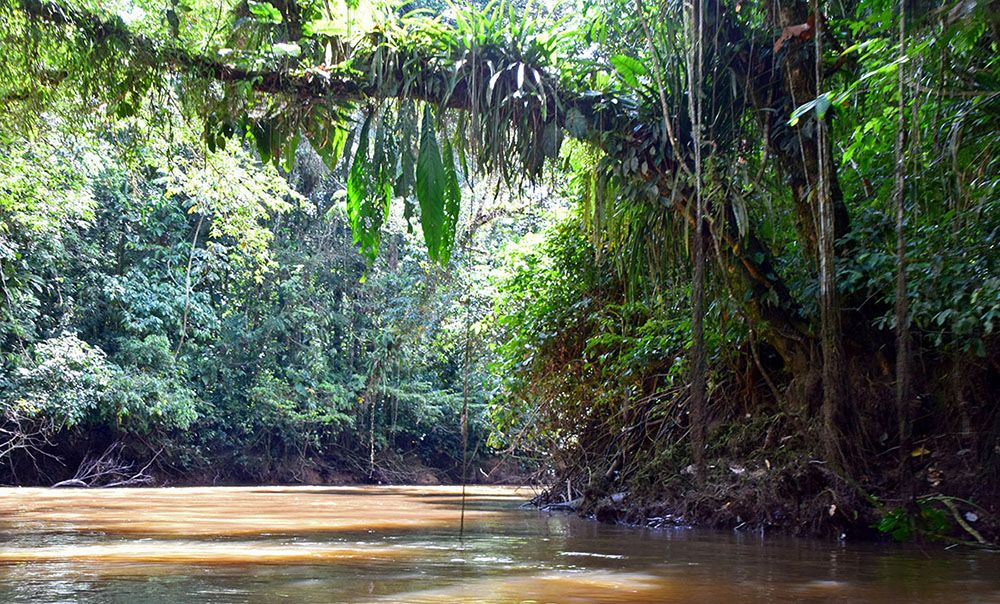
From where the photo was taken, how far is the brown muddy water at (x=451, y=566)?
103 inches

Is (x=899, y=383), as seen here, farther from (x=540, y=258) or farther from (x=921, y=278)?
(x=540, y=258)

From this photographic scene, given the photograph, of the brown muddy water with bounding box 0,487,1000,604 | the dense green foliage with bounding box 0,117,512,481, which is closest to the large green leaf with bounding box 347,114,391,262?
the brown muddy water with bounding box 0,487,1000,604

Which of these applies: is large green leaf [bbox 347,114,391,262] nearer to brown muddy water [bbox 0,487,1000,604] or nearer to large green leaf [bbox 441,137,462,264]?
large green leaf [bbox 441,137,462,264]

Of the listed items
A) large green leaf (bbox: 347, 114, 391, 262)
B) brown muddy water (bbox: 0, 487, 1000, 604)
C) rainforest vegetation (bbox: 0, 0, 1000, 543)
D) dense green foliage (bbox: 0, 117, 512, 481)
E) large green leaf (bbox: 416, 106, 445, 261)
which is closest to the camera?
brown muddy water (bbox: 0, 487, 1000, 604)

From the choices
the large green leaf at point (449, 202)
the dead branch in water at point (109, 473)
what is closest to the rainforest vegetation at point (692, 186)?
the large green leaf at point (449, 202)

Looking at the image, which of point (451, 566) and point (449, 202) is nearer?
point (451, 566)

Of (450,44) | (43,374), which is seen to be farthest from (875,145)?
(43,374)

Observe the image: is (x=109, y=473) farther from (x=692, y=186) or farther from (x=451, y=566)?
(x=451, y=566)

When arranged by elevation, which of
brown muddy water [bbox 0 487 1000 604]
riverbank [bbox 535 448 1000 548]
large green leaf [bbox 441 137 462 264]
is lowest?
brown muddy water [bbox 0 487 1000 604]

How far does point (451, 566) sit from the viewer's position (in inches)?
131

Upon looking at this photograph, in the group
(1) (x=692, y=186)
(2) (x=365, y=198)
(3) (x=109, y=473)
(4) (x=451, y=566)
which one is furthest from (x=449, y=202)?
(3) (x=109, y=473)

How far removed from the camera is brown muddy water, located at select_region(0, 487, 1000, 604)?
2607 mm

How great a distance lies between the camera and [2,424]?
15234mm

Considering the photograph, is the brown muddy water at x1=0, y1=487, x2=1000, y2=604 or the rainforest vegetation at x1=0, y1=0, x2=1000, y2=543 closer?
the brown muddy water at x1=0, y1=487, x2=1000, y2=604
